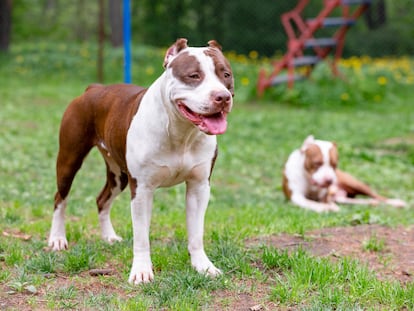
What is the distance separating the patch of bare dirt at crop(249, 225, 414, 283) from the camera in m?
4.27

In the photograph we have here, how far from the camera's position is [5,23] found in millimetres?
18812

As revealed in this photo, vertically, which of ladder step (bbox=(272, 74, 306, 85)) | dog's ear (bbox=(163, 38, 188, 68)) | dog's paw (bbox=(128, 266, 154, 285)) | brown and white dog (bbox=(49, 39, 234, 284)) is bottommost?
ladder step (bbox=(272, 74, 306, 85))

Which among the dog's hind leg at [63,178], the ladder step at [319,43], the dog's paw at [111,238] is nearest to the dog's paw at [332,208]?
the dog's paw at [111,238]

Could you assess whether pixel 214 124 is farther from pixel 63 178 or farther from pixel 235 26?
pixel 235 26

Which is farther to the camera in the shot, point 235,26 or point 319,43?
point 235,26

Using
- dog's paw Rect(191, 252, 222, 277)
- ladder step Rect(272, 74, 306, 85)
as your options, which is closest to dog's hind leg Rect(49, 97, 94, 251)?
dog's paw Rect(191, 252, 222, 277)

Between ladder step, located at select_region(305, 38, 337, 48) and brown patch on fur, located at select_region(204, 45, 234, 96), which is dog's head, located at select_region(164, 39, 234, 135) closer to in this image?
brown patch on fur, located at select_region(204, 45, 234, 96)

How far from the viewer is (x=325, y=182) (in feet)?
23.0

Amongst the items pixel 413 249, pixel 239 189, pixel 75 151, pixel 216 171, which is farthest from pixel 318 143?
pixel 75 151

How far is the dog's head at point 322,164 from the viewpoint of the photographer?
704 cm

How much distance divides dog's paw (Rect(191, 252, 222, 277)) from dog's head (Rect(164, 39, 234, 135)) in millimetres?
886

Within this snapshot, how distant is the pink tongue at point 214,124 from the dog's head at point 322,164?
368cm

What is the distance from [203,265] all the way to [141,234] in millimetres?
393

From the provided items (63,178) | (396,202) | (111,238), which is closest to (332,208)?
(396,202)
